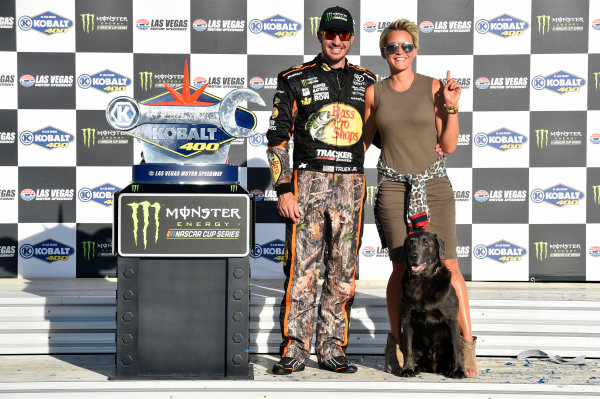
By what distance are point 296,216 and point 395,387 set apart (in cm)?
83

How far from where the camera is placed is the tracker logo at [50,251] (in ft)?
14.9

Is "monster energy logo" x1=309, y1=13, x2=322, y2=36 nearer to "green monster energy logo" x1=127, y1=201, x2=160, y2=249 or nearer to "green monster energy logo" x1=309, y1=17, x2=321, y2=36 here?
"green monster energy logo" x1=309, y1=17, x2=321, y2=36

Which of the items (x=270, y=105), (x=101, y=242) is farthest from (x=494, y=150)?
(x=101, y=242)

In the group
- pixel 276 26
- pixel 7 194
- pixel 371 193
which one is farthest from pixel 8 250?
pixel 371 193

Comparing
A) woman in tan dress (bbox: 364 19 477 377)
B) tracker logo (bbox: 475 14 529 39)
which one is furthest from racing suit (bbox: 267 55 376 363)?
tracker logo (bbox: 475 14 529 39)

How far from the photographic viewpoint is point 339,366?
9.84 feet

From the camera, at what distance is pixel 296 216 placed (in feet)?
9.63

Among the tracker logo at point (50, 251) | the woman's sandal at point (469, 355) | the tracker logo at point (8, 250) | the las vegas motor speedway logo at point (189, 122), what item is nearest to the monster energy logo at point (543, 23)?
the las vegas motor speedway logo at point (189, 122)

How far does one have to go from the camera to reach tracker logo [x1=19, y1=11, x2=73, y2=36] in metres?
4.53

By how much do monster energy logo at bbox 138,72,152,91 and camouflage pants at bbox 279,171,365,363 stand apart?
1.99m

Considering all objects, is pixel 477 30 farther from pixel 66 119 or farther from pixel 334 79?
pixel 66 119

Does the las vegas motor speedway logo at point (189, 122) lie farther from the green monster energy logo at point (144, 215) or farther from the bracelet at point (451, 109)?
the bracelet at point (451, 109)

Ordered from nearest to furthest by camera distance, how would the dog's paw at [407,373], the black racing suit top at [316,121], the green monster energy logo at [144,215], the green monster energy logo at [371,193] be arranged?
the green monster energy logo at [144,215], the dog's paw at [407,373], the black racing suit top at [316,121], the green monster energy logo at [371,193]

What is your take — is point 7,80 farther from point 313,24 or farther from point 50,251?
point 313,24
